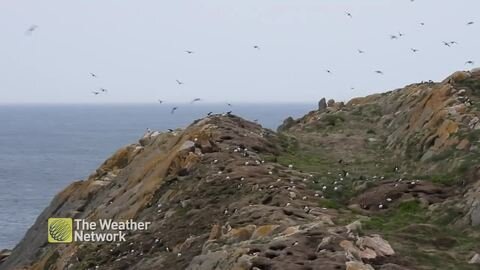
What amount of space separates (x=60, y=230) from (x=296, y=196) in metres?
14.6

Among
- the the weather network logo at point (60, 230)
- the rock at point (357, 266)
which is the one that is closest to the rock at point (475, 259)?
the rock at point (357, 266)

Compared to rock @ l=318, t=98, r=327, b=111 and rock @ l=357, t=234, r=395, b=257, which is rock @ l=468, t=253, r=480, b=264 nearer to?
rock @ l=357, t=234, r=395, b=257

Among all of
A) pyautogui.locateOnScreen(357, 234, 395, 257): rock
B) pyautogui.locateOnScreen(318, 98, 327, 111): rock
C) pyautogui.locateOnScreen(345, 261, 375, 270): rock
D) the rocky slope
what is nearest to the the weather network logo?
the rocky slope

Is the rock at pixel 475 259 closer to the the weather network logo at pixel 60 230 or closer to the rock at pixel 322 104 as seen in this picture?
the the weather network logo at pixel 60 230

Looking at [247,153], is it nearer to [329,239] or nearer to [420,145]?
[420,145]

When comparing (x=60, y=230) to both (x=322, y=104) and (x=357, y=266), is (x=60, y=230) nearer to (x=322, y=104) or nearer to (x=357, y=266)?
(x=357, y=266)

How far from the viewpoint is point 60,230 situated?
3356 centimetres

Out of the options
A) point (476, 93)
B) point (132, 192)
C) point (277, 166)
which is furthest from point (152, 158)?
point (476, 93)

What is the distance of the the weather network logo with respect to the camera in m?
31.9

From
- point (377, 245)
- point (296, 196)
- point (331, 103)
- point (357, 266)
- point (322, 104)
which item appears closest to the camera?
point (357, 266)

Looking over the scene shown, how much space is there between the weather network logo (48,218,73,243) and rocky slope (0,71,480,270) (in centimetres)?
55

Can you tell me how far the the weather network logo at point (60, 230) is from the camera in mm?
31852

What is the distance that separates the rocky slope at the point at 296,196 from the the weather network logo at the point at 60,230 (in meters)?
0.55

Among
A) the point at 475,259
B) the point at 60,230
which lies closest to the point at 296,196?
the point at 475,259
